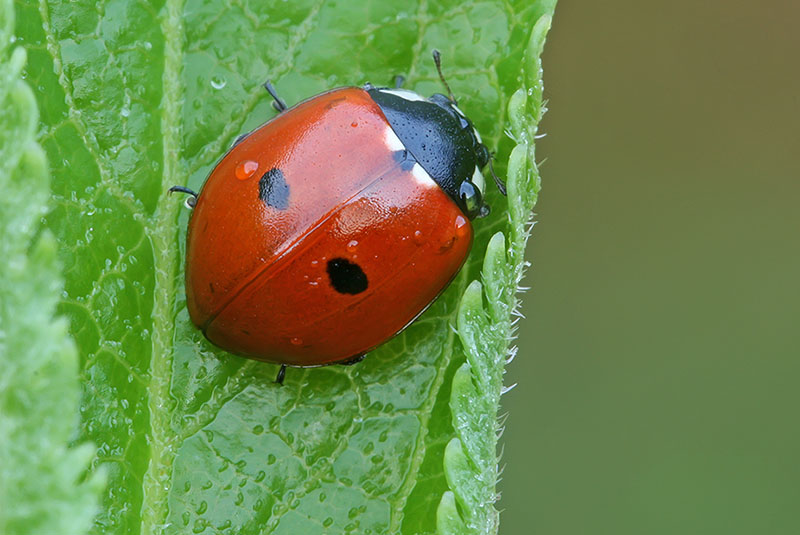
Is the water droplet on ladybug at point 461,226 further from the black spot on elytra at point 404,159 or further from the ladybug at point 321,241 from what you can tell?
the black spot on elytra at point 404,159

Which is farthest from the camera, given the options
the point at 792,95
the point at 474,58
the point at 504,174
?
the point at 792,95

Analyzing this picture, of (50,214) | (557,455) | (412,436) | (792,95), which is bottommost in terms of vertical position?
(557,455)

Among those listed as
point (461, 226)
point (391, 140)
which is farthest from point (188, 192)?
point (461, 226)

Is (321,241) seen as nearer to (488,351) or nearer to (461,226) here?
(461,226)

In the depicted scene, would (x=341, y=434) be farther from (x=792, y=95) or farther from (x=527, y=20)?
(x=792, y=95)

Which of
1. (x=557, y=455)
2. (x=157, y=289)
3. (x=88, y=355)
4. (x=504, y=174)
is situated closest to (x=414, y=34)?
(x=504, y=174)

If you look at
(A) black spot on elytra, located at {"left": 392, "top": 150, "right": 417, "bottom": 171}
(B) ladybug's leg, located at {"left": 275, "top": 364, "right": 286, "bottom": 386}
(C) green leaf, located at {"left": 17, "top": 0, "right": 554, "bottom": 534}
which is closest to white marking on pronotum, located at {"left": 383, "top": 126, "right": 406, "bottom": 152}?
(A) black spot on elytra, located at {"left": 392, "top": 150, "right": 417, "bottom": 171}
